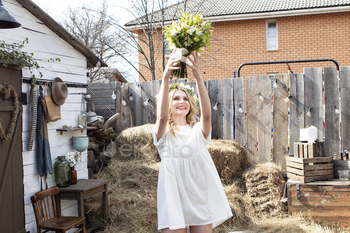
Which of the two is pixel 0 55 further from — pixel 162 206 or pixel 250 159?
pixel 250 159

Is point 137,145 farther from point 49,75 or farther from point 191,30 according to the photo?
point 191,30

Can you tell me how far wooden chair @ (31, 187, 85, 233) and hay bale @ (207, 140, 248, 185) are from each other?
7.60 feet

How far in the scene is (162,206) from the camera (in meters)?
2.20

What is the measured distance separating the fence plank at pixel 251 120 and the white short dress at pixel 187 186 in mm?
3297

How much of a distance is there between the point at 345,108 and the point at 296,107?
0.76 meters

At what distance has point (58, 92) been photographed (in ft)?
13.1

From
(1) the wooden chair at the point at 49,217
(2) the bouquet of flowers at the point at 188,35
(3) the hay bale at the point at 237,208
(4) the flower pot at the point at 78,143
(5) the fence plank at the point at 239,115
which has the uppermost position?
(2) the bouquet of flowers at the point at 188,35

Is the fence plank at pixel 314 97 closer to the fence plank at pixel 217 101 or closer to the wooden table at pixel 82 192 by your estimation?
the fence plank at pixel 217 101

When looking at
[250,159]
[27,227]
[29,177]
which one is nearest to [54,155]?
[29,177]

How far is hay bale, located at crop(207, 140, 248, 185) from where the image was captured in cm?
493

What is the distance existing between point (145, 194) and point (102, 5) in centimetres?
1331

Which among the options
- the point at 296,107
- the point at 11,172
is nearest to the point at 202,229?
the point at 11,172

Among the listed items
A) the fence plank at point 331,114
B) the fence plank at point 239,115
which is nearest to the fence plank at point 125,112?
the fence plank at point 239,115

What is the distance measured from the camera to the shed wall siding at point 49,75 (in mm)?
3592
